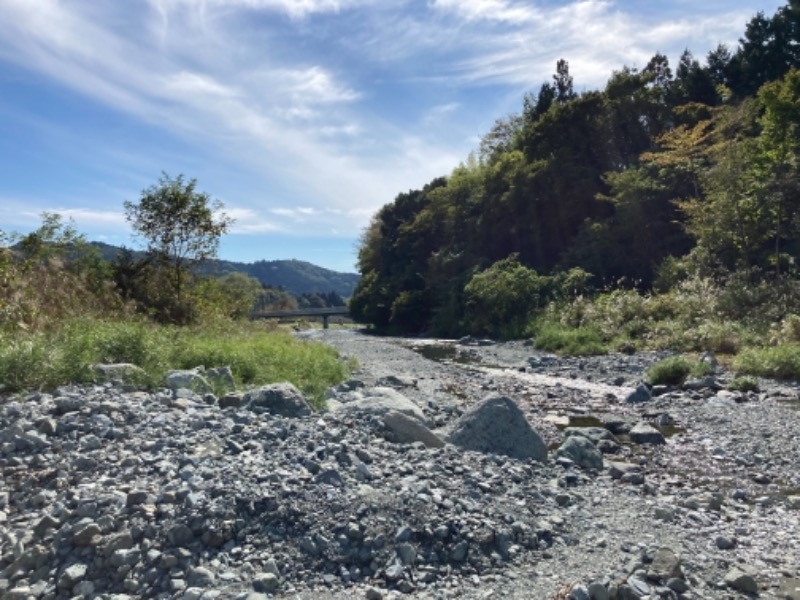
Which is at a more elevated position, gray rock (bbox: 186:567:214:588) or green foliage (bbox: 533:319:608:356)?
green foliage (bbox: 533:319:608:356)

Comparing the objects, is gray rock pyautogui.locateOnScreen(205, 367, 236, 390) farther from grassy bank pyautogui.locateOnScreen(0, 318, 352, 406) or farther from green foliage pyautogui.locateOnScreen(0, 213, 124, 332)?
green foliage pyautogui.locateOnScreen(0, 213, 124, 332)

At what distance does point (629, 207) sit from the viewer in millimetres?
30750

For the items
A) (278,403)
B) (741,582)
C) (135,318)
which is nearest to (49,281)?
(135,318)

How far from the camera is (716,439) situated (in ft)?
31.1

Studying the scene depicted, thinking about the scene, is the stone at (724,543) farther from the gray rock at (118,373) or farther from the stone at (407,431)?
the gray rock at (118,373)

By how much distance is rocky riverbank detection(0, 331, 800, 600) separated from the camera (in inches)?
176

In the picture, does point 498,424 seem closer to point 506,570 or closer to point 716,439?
point 506,570

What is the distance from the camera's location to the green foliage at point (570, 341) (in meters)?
21.6

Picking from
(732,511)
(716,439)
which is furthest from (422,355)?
(732,511)

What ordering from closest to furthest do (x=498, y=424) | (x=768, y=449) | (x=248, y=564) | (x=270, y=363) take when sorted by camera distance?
1. (x=248, y=564)
2. (x=498, y=424)
3. (x=768, y=449)
4. (x=270, y=363)

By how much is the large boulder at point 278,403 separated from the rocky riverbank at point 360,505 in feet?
0.08

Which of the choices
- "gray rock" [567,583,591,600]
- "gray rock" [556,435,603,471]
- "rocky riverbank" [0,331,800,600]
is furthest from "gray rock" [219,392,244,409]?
"gray rock" [567,583,591,600]

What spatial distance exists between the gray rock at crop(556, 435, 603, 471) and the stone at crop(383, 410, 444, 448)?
155 cm

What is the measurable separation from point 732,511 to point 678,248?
2543 cm
